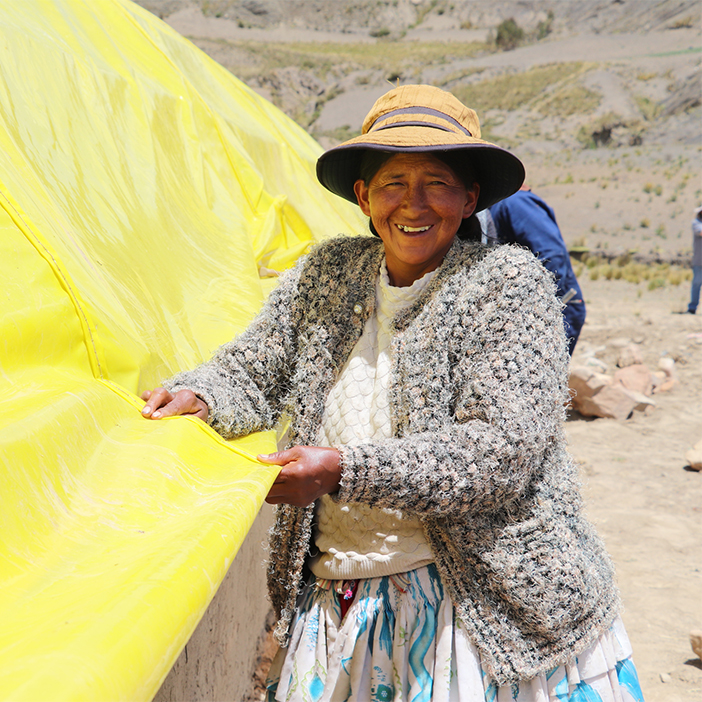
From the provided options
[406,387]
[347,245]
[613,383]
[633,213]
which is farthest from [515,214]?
[633,213]

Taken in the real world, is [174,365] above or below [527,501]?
above

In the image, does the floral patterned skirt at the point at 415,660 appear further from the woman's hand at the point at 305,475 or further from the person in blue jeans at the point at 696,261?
the person in blue jeans at the point at 696,261

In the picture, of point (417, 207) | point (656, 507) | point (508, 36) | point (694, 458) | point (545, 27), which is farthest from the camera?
point (545, 27)

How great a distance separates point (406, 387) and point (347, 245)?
0.44 meters

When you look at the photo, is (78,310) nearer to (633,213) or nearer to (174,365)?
(174,365)

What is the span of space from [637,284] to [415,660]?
37.0 feet

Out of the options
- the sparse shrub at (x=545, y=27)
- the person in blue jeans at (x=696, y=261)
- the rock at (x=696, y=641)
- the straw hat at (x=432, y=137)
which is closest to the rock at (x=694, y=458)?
the rock at (x=696, y=641)

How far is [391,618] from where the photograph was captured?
4.64 feet

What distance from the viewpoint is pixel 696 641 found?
2830 mm

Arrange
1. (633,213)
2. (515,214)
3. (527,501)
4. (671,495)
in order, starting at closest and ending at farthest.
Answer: (527,501) < (515,214) < (671,495) < (633,213)

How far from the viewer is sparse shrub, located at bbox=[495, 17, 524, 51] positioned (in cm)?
Answer: 4731

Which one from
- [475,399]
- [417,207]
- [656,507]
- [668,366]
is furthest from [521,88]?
[475,399]

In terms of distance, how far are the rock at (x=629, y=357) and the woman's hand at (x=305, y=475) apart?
242 inches

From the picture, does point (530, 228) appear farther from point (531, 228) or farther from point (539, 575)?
point (539, 575)
